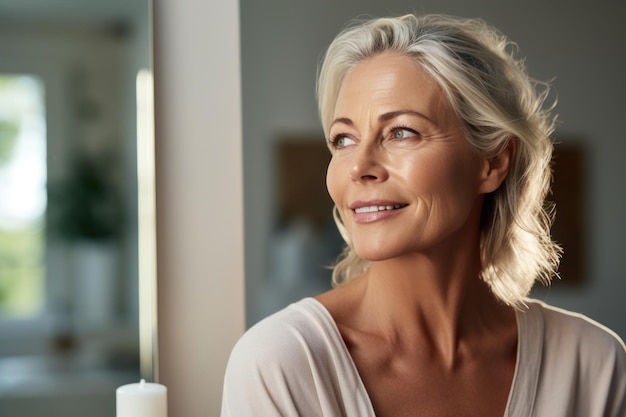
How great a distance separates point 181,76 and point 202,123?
124mm

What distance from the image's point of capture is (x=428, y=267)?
1.35 metres

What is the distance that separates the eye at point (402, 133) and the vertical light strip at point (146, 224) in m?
0.76

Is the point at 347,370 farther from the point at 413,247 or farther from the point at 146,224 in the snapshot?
the point at 146,224

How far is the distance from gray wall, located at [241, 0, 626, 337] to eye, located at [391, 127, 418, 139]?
2.35ft

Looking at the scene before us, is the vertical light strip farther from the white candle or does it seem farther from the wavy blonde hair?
the wavy blonde hair

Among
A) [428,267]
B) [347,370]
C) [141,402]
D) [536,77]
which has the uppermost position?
[536,77]

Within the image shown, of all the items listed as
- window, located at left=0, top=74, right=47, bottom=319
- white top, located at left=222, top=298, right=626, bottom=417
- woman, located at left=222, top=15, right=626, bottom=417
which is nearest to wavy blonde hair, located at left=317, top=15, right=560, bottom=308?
woman, located at left=222, top=15, right=626, bottom=417

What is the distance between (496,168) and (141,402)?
839mm

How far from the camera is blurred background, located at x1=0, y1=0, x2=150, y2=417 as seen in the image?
1759 millimetres

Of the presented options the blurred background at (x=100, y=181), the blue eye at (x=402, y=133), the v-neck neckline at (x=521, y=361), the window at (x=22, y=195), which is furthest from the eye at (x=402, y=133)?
the window at (x=22, y=195)

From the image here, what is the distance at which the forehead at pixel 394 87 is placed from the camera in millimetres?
1269

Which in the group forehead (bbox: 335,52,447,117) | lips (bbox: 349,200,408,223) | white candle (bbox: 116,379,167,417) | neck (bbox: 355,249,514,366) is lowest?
white candle (bbox: 116,379,167,417)

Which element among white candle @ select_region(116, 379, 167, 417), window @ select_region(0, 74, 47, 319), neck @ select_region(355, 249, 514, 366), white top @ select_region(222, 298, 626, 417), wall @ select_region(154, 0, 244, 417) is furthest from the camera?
wall @ select_region(154, 0, 244, 417)

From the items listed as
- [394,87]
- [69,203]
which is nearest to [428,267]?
[394,87]
